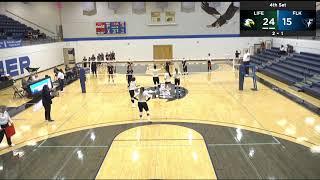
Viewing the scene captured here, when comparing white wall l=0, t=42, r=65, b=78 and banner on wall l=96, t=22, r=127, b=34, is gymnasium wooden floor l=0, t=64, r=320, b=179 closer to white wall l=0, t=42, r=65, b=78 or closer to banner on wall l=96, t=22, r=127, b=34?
white wall l=0, t=42, r=65, b=78

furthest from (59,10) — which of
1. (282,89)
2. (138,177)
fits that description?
(138,177)

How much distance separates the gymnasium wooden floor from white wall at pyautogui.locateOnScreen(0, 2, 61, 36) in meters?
17.3

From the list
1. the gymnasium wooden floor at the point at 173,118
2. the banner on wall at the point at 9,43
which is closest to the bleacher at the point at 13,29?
the banner on wall at the point at 9,43

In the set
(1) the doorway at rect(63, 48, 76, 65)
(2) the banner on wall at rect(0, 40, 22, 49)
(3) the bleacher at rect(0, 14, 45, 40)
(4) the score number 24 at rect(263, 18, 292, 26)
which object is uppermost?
(3) the bleacher at rect(0, 14, 45, 40)

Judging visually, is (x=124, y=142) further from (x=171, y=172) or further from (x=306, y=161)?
(x=306, y=161)

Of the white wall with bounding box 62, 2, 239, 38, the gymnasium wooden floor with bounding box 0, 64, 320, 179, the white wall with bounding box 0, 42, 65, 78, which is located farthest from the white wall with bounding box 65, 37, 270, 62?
the gymnasium wooden floor with bounding box 0, 64, 320, 179

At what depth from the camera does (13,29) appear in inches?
1260

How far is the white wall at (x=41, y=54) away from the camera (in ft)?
83.4

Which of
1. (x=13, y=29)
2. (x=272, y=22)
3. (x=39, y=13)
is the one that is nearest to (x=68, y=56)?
(x=39, y=13)

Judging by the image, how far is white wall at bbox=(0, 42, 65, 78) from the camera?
83.4 feet

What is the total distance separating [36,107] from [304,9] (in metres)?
14.2

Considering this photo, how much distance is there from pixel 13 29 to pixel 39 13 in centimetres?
596

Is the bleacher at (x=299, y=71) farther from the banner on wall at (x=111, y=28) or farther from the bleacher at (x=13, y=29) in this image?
the bleacher at (x=13, y=29)
